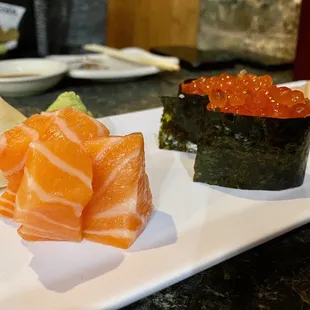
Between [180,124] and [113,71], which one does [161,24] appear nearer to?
[113,71]

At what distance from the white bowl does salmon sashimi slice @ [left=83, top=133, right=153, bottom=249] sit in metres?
1.00

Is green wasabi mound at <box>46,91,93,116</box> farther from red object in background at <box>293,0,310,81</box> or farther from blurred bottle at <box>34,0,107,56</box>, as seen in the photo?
blurred bottle at <box>34,0,107,56</box>

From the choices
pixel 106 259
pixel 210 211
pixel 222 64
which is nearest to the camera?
pixel 106 259

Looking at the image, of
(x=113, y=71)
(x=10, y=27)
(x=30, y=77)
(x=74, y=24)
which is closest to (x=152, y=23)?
(x=74, y=24)

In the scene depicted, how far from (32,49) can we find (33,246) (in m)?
2.23

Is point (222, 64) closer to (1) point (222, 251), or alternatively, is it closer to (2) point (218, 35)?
(2) point (218, 35)

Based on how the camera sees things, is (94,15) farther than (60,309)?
Yes

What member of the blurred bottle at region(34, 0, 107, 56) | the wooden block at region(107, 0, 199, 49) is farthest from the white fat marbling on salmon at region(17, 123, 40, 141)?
the wooden block at region(107, 0, 199, 49)

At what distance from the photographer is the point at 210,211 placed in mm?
930

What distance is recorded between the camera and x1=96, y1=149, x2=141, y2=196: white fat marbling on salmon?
830mm

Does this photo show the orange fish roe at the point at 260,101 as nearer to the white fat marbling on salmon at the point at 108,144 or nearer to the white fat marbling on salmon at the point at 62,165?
the white fat marbling on salmon at the point at 108,144

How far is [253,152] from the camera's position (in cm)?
105

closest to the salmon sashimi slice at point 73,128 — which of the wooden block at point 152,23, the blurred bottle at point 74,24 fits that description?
the blurred bottle at point 74,24

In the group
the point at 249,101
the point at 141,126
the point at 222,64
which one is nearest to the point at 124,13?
the point at 222,64
